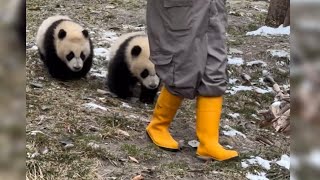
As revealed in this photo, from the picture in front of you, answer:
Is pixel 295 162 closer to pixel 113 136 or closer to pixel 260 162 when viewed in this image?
pixel 260 162

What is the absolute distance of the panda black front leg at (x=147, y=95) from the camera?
17.8ft

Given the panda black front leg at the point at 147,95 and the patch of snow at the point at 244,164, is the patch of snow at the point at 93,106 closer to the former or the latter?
the panda black front leg at the point at 147,95

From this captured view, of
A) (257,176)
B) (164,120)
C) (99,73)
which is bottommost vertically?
(257,176)

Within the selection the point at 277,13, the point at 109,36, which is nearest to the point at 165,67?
the point at 109,36

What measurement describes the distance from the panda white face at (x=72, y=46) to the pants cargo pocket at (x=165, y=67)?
8.70 ft

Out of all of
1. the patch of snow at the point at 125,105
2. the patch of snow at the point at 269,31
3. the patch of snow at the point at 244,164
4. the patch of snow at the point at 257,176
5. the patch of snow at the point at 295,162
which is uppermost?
the patch of snow at the point at 295,162

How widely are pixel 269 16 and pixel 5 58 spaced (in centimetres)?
821

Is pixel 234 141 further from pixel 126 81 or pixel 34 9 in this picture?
pixel 34 9

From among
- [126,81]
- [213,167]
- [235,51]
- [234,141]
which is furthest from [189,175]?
[235,51]

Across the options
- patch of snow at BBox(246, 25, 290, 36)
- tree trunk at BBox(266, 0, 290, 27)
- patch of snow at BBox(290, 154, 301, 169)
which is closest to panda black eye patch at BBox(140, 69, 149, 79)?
patch of snow at BBox(246, 25, 290, 36)

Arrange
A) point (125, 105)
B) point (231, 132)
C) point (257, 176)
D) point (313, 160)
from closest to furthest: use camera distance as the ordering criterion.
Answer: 1. point (313, 160)
2. point (257, 176)
3. point (231, 132)
4. point (125, 105)

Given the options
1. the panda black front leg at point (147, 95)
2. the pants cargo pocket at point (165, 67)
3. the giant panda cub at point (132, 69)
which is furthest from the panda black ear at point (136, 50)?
the pants cargo pocket at point (165, 67)

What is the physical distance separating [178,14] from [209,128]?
2.76 feet

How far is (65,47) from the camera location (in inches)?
246
